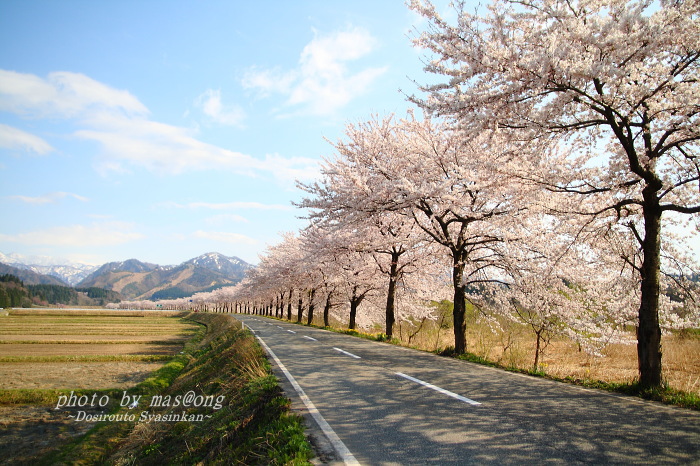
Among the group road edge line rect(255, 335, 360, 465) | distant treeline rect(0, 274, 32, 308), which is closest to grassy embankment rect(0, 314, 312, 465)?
road edge line rect(255, 335, 360, 465)

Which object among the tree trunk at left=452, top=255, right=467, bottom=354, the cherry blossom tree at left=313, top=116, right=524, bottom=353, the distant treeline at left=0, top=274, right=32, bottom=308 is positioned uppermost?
the cherry blossom tree at left=313, top=116, right=524, bottom=353

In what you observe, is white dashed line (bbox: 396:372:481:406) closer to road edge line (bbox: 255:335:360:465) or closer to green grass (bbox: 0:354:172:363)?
road edge line (bbox: 255:335:360:465)

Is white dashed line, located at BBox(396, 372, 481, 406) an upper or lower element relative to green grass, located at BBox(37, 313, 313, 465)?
upper

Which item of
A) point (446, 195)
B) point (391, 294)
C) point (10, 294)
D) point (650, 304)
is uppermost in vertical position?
point (446, 195)

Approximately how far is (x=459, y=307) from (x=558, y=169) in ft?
21.3

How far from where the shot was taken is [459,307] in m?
14.0

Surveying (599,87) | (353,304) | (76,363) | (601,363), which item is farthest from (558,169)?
(76,363)

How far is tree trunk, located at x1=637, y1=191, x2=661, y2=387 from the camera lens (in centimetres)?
718

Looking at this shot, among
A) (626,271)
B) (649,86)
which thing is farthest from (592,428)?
(626,271)

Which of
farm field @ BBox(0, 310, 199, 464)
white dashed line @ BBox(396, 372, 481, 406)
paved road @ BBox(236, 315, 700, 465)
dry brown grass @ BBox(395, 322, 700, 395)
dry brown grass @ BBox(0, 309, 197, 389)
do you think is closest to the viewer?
paved road @ BBox(236, 315, 700, 465)

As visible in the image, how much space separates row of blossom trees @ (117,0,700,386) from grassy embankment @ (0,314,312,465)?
21.8 ft

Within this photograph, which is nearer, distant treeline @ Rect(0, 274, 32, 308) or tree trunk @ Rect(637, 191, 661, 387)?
tree trunk @ Rect(637, 191, 661, 387)

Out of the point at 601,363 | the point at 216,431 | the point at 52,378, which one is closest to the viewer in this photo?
the point at 216,431

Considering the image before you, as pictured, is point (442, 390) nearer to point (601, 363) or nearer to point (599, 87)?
point (599, 87)
